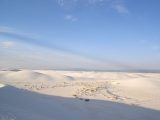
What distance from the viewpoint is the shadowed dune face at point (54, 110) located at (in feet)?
21.6

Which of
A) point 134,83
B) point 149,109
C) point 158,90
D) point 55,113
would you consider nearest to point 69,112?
point 55,113

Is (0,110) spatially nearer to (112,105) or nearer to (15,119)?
(15,119)

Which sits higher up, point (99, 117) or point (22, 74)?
point (22, 74)

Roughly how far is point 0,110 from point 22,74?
22.3 m

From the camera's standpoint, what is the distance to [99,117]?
9039 mm

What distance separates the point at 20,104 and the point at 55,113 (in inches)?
45.4

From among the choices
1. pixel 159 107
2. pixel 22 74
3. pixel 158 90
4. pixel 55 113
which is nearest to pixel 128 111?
pixel 159 107

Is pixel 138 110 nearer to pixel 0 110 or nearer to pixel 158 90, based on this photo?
pixel 0 110

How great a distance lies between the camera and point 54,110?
8195 mm

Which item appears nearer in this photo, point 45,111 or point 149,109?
point 45,111

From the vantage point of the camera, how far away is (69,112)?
28.2 ft

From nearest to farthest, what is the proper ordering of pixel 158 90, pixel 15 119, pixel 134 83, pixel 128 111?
pixel 15 119
pixel 128 111
pixel 158 90
pixel 134 83

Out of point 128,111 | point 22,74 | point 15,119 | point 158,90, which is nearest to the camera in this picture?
point 15,119

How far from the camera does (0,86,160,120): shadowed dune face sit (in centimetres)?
658
